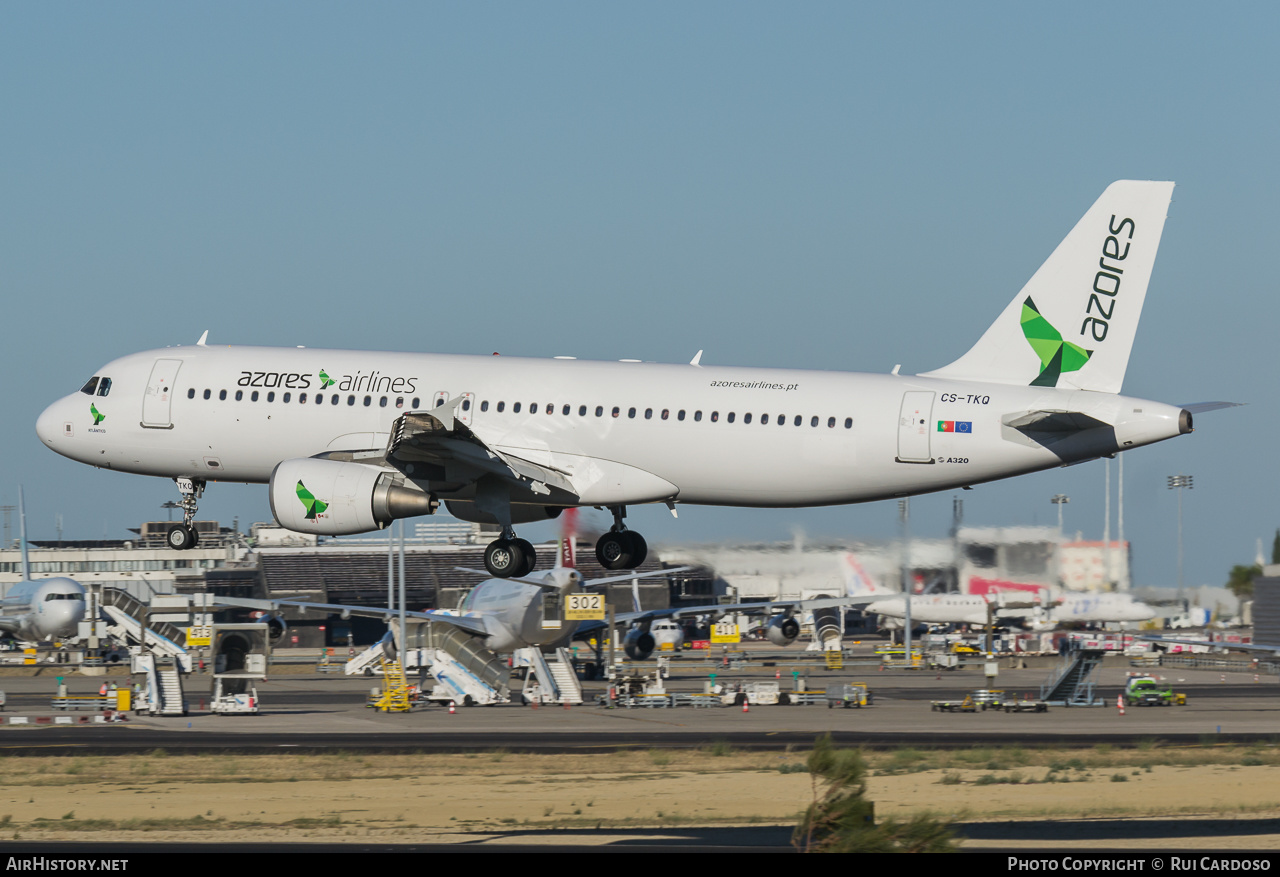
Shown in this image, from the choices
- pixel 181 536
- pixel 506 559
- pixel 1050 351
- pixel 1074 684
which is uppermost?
pixel 1050 351

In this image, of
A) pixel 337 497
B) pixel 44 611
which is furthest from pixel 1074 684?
pixel 44 611

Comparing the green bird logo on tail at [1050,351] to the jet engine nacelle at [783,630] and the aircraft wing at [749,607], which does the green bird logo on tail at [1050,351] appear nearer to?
the aircraft wing at [749,607]

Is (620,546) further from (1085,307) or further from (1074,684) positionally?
(1074,684)

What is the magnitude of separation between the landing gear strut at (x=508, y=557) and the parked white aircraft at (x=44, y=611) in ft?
248

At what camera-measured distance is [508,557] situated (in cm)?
3791

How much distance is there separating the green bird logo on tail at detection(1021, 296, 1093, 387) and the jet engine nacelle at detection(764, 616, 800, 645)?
60.1 meters

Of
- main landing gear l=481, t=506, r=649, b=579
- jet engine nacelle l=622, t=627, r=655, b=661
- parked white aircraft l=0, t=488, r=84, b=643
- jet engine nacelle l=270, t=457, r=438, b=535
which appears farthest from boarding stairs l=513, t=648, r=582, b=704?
parked white aircraft l=0, t=488, r=84, b=643

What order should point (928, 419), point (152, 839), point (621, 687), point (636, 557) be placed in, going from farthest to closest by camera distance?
point (621, 687), point (636, 557), point (928, 419), point (152, 839)

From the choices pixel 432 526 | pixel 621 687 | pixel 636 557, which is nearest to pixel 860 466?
pixel 636 557

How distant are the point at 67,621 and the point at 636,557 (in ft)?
249

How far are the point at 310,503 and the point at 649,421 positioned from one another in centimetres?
817

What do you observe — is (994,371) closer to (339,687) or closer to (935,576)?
(935,576)

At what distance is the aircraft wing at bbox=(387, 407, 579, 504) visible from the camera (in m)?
35.4

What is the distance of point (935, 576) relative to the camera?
66.6 metres
